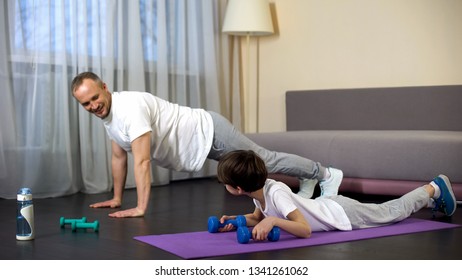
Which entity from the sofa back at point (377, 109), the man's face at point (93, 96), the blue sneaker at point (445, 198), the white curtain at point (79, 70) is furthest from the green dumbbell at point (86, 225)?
the sofa back at point (377, 109)

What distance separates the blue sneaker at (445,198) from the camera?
10.0 feet

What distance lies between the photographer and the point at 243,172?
2484mm

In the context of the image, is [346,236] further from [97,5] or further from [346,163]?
[97,5]

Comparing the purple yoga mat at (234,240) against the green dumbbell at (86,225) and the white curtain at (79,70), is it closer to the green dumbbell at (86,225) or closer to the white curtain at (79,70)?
the green dumbbell at (86,225)

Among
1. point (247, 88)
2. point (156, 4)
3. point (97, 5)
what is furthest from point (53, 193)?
point (247, 88)

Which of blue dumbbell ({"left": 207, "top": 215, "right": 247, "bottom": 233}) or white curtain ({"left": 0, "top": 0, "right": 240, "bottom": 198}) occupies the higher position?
white curtain ({"left": 0, "top": 0, "right": 240, "bottom": 198})

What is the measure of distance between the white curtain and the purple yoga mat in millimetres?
1704

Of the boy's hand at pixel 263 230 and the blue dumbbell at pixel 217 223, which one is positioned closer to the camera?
the boy's hand at pixel 263 230

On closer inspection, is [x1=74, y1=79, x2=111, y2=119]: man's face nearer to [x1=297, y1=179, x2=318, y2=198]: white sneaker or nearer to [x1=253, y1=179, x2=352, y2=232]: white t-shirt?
[x1=253, y1=179, x2=352, y2=232]: white t-shirt

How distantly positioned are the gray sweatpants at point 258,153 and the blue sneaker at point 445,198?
71 centimetres

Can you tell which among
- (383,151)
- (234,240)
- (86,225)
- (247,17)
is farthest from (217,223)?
(247,17)

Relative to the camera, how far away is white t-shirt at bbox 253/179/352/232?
253cm

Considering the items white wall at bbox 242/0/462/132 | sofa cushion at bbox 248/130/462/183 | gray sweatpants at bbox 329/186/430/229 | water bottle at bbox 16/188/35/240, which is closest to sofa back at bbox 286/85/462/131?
white wall at bbox 242/0/462/132

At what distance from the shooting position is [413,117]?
454 centimetres
